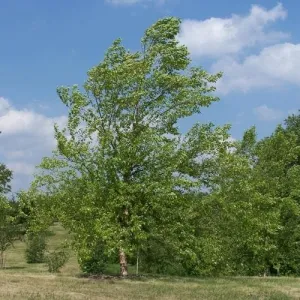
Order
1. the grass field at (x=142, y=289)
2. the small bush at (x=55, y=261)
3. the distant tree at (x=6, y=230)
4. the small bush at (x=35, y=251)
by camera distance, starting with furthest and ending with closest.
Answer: the small bush at (x=35, y=251) → the distant tree at (x=6, y=230) → the small bush at (x=55, y=261) → the grass field at (x=142, y=289)

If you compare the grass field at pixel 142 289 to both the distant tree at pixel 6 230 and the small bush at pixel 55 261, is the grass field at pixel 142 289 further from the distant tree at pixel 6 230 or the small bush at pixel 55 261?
the distant tree at pixel 6 230

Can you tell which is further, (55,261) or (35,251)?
(35,251)

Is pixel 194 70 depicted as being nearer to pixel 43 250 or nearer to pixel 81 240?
pixel 81 240

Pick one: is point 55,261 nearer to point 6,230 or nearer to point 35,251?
point 6,230

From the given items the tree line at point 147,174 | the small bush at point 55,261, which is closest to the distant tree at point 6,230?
the small bush at point 55,261

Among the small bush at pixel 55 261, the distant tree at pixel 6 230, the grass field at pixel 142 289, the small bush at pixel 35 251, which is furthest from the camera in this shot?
the small bush at pixel 35 251

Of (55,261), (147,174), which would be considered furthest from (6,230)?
(147,174)

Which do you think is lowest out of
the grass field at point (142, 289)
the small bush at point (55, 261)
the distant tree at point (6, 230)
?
the grass field at point (142, 289)

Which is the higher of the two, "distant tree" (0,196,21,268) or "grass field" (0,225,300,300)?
"distant tree" (0,196,21,268)

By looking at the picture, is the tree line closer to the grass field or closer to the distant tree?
the grass field

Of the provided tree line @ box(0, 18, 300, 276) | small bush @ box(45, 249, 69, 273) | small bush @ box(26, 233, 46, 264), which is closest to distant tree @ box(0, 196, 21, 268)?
small bush @ box(26, 233, 46, 264)

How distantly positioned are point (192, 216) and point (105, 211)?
14.0 feet

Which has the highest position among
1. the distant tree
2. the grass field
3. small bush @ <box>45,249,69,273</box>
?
the distant tree

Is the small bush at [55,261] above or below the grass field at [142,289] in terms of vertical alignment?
above
